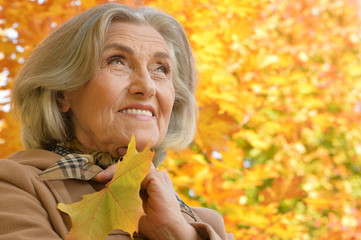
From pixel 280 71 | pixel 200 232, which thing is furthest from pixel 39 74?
pixel 280 71

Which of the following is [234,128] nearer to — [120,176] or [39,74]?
[39,74]

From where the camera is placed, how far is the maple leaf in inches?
42.3

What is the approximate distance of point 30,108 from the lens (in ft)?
5.35

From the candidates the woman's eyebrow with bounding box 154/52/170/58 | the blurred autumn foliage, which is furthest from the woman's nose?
the blurred autumn foliage

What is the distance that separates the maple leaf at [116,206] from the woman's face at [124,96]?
0.97 feet

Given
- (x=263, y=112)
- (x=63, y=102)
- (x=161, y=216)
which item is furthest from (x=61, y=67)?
(x=263, y=112)

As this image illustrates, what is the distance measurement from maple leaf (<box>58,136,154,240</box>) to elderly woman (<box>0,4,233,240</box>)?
15 centimetres

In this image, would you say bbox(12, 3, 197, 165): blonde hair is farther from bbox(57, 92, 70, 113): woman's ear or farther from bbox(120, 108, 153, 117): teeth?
bbox(120, 108, 153, 117): teeth

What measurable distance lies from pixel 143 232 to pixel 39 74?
26.2 inches

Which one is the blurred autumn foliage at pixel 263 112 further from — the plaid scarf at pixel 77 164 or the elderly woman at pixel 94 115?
the plaid scarf at pixel 77 164

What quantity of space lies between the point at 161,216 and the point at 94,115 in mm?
406

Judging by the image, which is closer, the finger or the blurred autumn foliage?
the finger

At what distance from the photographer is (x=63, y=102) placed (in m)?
1.59

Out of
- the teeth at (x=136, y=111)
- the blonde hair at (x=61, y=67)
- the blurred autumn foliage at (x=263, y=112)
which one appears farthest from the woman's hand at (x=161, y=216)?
the blurred autumn foliage at (x=263, y=112)
